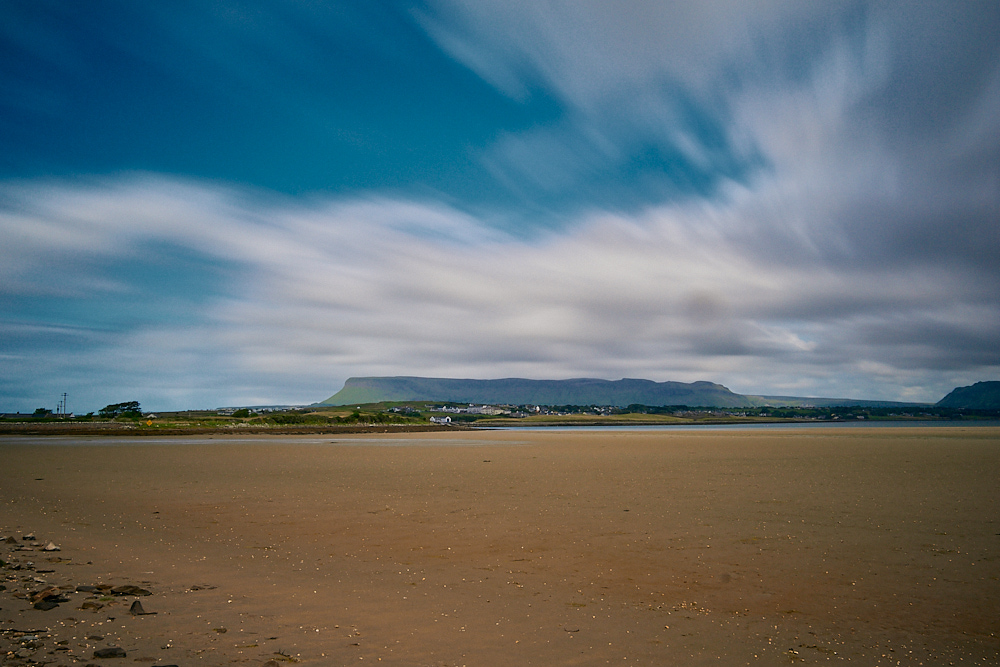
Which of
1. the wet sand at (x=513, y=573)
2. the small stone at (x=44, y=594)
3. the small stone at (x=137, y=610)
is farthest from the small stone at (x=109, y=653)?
the small stone at (x=44, y=594)

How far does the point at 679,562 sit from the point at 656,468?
639 inches

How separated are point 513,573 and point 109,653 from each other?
5.81 metres

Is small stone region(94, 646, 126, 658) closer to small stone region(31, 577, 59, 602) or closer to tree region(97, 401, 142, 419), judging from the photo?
small stone region(31, 577, 59, 602)

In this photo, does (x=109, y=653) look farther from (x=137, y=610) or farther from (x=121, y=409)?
(x=121, y=409)

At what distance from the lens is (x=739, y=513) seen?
48.0 ft

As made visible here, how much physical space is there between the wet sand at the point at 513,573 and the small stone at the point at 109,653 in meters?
0.08

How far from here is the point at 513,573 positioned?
31.7 feet

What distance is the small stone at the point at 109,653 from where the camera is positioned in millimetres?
5816

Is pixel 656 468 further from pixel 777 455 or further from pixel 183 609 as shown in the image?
pixel 183 609

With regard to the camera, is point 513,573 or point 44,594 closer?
point 44,594

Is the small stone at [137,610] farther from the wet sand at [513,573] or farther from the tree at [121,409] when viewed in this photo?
the tree at [121,409]

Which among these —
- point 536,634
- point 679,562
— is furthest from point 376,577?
point 679,562

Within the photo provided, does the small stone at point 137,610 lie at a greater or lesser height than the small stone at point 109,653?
lesser

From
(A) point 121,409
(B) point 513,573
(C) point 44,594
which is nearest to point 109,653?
Result: (C) point 44,594
